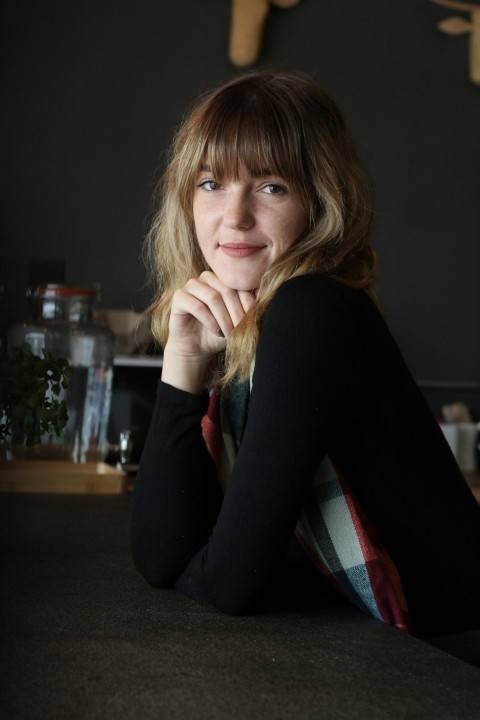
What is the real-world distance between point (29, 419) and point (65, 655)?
0.37 metres

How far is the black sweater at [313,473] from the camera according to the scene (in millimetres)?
839

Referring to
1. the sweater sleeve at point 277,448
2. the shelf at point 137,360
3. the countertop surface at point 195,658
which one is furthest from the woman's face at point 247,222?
the shelf at point 137,360

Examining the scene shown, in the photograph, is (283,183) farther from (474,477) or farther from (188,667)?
(474,477)

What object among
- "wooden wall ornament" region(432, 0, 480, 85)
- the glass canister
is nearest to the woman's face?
the glass canister

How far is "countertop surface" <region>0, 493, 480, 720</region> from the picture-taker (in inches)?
21.2

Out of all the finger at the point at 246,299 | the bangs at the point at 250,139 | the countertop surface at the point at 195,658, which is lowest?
the countertop surface at the point at 195,658

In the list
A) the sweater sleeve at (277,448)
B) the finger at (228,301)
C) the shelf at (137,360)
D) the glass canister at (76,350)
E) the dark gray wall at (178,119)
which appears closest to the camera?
the sweater sleeve at (277,448)

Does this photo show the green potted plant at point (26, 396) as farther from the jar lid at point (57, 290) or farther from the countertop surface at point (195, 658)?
the jar lid at point (57, 290)

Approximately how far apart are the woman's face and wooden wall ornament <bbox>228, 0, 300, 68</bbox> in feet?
7.10

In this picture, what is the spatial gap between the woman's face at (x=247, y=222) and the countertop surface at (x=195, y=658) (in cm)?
37

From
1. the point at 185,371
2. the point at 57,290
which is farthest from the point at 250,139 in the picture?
the point at 57,290

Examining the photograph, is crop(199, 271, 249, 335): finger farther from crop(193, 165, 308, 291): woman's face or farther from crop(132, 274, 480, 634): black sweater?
crop(132, 274, 480, 634): black sweater

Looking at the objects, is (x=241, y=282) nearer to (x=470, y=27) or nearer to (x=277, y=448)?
(x=277, y=448)

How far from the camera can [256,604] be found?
80 cm
